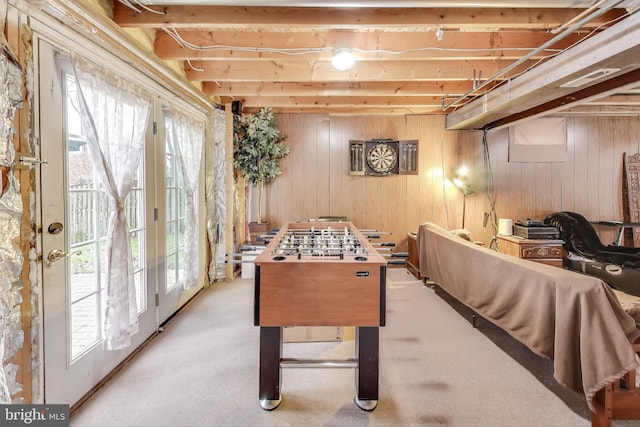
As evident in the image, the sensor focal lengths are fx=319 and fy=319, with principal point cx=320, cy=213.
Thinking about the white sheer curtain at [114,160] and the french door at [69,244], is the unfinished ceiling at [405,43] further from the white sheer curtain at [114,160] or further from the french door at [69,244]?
the french door at [69,244]

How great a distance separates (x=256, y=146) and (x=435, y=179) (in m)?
2.90

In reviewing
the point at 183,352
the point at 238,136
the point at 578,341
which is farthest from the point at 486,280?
the point at 238,136

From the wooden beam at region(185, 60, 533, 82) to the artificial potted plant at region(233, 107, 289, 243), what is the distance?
1.23 metres

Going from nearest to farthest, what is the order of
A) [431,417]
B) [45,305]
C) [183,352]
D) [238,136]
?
[45,305] → [431,417] → [183,352] → [238,136]

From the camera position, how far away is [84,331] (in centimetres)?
205

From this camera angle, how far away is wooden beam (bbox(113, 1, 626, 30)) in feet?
7.32

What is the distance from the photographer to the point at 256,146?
4609 mm

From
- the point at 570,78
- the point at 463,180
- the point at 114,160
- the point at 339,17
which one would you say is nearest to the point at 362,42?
the point at 339,17

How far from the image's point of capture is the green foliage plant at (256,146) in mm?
4555

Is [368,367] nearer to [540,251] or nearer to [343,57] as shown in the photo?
[343,57]

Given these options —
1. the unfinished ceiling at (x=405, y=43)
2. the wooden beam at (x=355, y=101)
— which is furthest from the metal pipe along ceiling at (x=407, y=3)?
the wooden beam at (x=355, y=101)

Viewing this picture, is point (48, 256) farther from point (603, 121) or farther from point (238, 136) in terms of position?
point (603, 121)

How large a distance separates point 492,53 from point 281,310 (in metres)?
2.84

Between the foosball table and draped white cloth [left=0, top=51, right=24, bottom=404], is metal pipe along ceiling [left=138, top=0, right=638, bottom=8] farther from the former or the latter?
the foosball table
